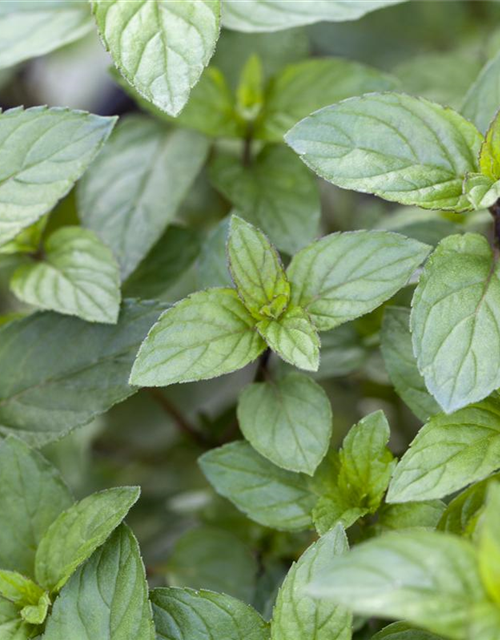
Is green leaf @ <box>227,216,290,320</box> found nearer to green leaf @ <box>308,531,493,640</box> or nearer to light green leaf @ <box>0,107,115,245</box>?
light green leaf @ <box>0,107,115,245</box>

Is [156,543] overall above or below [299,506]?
below

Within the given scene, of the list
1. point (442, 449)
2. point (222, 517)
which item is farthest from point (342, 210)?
point (442, 449)

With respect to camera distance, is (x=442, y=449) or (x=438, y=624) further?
(x=442, y=449)

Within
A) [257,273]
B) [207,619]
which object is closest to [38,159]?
[257,273]

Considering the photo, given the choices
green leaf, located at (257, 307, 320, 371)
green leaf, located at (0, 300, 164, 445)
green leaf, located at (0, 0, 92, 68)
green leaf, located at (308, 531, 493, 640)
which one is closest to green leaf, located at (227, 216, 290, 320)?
green leaf, located at (257, 307, 320, 371)

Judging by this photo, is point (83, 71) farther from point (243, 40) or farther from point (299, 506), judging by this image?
point (299, 506)

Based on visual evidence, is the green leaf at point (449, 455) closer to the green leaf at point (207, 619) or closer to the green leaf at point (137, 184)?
the green leaf at point (207, 619)
